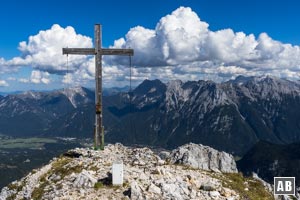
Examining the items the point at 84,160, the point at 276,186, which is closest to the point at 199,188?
the point at 276,186

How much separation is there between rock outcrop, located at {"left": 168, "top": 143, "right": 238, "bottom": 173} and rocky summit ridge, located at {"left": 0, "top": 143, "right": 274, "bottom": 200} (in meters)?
12.4

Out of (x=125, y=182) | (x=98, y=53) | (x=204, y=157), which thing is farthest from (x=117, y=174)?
(x=204, y=157)

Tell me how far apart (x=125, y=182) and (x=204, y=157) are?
132 ft

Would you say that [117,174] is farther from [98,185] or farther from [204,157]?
[204,157]

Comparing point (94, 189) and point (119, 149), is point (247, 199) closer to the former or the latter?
point (94, 189)

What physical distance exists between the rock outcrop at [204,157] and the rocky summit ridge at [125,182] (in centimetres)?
1239

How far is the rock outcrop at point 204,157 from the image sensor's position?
6250cm

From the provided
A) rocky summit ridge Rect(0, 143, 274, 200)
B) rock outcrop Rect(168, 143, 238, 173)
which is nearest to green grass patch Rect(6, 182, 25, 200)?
rocky summit ridge Rect(0, 143, 274, 200)

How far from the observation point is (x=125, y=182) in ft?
116

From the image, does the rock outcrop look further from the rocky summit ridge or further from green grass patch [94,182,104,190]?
green grass patch [94,182,104,190]

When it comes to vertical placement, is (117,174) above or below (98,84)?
below

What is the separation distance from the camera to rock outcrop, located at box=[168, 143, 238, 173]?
2461 inches

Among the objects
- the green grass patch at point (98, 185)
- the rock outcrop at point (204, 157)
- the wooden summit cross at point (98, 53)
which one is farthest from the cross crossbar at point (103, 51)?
the rock outcrop at point (204, 157)

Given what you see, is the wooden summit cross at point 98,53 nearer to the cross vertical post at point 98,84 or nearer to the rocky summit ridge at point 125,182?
the cross vertical post at point 98,84
